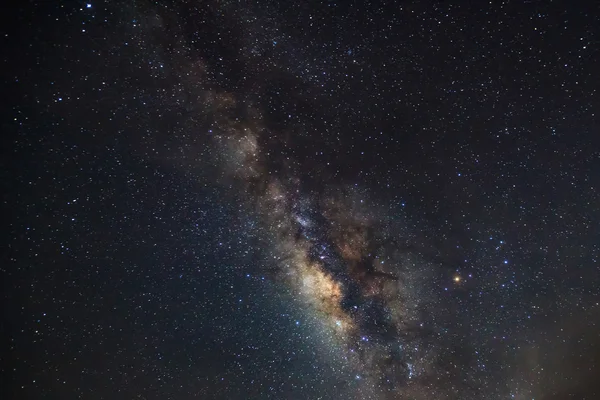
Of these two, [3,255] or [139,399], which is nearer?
[3,255]

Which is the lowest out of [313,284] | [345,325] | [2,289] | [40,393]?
[40,393]

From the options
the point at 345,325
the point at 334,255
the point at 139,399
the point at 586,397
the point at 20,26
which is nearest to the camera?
the point at 20,26

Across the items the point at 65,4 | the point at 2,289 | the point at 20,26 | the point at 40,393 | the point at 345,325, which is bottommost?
the point at 40,393

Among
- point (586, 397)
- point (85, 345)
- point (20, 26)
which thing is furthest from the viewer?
point (586, 397)

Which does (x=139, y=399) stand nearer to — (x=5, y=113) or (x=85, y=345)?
(x=85, y=345)

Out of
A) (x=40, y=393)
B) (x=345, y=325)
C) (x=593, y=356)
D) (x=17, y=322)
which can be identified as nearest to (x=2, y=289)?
(x=17, y=322)

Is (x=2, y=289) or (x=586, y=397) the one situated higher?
(x=586, y=397)

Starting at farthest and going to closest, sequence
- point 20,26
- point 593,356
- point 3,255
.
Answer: point 593,356 → point 3,255 → point 20,26

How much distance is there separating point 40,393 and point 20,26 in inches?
280

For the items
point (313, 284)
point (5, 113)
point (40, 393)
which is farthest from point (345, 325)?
point (5, 113)

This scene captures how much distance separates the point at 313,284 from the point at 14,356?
20.6 feet

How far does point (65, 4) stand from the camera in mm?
3559

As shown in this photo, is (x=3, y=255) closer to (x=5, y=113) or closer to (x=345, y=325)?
Answer: (x=5, y=113)

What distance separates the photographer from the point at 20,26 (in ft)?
11.5
